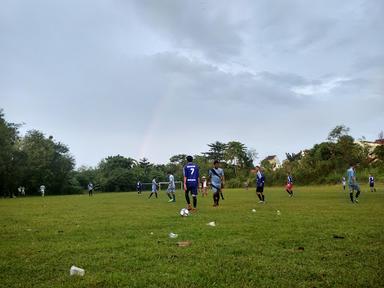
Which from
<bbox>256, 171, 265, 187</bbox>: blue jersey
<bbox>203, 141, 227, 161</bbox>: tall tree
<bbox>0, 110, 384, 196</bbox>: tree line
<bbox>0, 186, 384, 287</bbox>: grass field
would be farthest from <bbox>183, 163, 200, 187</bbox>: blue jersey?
<bbox>203, 141, 227, 161</bbox>: tall tree

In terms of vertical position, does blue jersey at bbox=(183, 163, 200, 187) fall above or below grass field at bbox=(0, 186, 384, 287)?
above

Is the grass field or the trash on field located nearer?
the grass field

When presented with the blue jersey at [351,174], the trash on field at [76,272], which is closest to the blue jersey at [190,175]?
the blue jersey at [351,174]

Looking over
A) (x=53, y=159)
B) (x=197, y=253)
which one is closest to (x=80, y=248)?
(x=197, y=253)

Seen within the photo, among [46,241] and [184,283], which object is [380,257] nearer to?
[184,283]

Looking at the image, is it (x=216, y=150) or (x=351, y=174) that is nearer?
(x=351, y=174)

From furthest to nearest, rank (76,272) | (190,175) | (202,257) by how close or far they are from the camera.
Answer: (190,175)
(202,257)
(76,272)

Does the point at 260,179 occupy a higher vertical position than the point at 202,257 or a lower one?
higher

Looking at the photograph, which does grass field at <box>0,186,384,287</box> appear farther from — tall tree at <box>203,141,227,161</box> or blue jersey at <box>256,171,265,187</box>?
tall tree at <box>203,141,227,161</box>

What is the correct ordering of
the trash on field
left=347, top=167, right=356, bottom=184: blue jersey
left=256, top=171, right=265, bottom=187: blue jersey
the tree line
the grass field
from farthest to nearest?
1. the tree line
2. left=256, top=171, right=265, bottom=187: blue jersey
3. left=347, top=167, right=356, bottom=184: blue jersey
4. the trash on field
5. the grass field

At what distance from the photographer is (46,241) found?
9.34 metres

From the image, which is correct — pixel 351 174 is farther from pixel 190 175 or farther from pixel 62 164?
pixel 62 164

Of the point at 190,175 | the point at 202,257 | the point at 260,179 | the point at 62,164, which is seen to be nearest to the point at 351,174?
the point at 260,179

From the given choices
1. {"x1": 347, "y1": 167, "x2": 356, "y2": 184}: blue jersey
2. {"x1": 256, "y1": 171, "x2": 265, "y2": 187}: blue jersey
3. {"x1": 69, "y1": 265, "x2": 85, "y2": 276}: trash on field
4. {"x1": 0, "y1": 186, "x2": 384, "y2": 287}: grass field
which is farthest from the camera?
{"x1": 256, "y1": 171, "x2": 265, "y2": 187}: blue jersey
